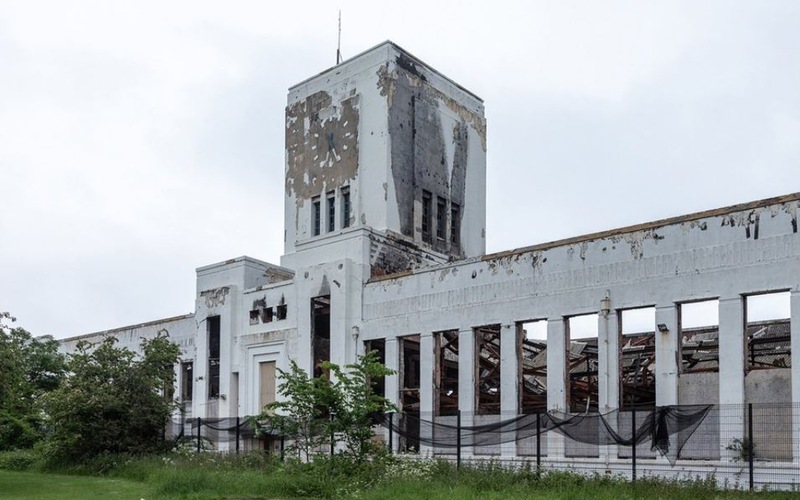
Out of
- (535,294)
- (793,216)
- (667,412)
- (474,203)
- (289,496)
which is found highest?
(474,203)

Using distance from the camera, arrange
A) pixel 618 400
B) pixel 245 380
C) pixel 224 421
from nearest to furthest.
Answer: pixel 618 400 → pixel 224 421 → pixel 245 380

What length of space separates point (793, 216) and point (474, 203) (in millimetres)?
17979

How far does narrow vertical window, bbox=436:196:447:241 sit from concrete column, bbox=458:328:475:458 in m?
8.97

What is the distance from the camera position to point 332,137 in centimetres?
3491

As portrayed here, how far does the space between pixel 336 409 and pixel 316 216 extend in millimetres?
13888

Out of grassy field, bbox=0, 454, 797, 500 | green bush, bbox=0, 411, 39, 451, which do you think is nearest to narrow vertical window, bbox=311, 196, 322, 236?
grassy field, bbox=0, 454, 797, 500

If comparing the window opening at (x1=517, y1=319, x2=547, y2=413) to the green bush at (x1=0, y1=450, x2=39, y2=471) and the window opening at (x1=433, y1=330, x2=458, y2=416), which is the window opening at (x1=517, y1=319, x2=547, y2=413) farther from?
the green bush at (x1=0, y1=450, x2=39, y2=471)

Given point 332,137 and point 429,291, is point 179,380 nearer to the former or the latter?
point 332,137

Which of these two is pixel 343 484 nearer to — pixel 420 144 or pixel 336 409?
pixel 336 409

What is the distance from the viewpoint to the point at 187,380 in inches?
1555

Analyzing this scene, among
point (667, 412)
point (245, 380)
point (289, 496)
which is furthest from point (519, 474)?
point (245, 380)

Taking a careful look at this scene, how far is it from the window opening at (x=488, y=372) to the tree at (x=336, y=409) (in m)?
4.24

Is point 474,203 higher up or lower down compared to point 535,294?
higher up

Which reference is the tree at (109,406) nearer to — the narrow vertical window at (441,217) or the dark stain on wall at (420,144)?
the dark stain on wall at (420,144)
